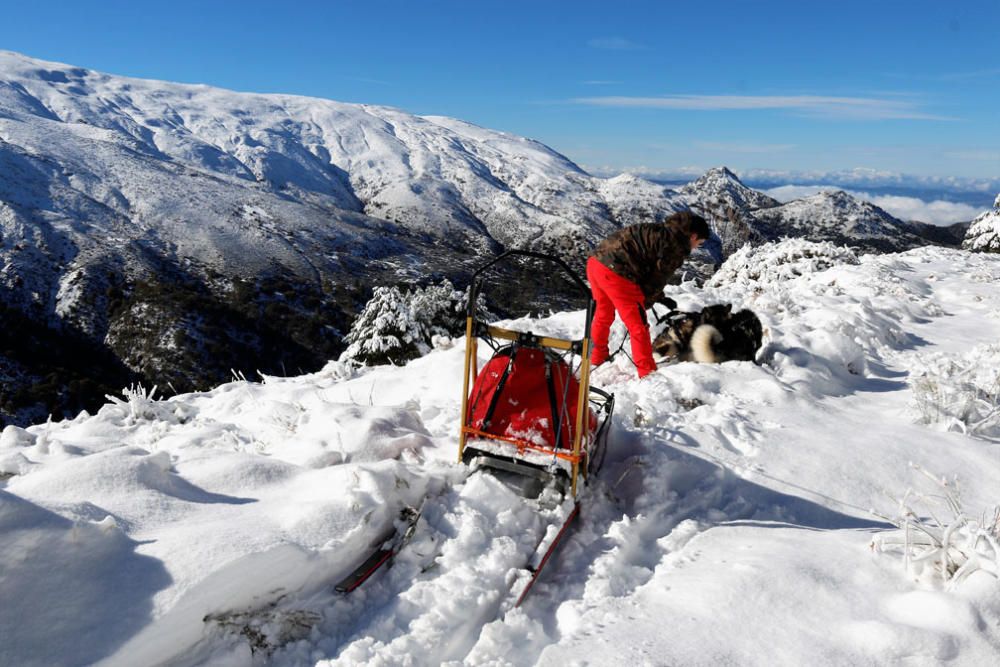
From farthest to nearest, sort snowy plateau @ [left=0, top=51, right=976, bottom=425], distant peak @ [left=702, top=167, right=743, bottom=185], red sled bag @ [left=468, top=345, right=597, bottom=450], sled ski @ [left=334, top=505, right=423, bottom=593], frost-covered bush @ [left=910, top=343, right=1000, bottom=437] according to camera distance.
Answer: distant peak @ [left=702, top=167, right=743, bottom=185] → snowy plateau @ [left=0, top=51, right=976, bottom=425] → frost-covered bush @ [left=910, top=343, right=1000, bottom=437] → red sled bag @ [left=468, top=345, right=597, bottom=450] → sled ski @ [left=334, top=505, right=423, bottom=593]

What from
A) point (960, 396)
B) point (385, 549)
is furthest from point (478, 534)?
point (960, 396)

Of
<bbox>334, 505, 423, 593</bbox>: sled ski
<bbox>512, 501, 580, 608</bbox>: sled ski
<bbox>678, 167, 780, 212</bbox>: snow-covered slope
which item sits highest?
<bbox>678, 167, 780, 212</bbox>: snow-covered slope

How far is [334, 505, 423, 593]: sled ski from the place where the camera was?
3.36m

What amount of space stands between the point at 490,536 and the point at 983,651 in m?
2.53

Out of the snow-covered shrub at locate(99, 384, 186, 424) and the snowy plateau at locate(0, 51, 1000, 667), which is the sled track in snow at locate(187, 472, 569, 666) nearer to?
the snowy plateau at locate(0, 51, 1000, 667)

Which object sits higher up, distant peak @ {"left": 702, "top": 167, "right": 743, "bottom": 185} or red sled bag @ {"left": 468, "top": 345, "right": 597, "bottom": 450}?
distant peak @ {"left": 702, "top": 167, "right": 743, "bottom": 185}

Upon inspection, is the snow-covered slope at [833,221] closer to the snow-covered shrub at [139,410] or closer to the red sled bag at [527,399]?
the red sled bag at [527,399]

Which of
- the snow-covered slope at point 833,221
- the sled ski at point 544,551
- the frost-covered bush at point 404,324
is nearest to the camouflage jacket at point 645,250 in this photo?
the sled ski at point 544,551

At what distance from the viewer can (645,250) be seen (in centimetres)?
704

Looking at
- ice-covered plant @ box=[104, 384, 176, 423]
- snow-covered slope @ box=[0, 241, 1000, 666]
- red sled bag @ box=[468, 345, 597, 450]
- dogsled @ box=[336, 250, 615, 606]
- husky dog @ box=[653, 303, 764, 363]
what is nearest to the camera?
snow-covered slope @ box=[0, 241, 1000, 666]

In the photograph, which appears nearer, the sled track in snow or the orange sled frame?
the sled track in snow

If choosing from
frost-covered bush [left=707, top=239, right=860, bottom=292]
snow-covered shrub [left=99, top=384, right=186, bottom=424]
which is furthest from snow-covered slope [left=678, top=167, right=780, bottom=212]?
snow-covered shrub [left=99, top=384, right=186, bottom=424]

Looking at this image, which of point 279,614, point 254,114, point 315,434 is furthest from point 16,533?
point 254,114

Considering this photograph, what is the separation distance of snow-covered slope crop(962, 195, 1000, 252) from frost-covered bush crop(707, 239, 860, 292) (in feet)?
55.1
